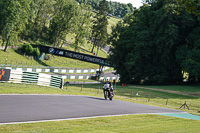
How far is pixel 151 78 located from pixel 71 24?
4142cm

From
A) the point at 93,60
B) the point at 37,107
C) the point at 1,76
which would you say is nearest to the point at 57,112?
the point at 37,107

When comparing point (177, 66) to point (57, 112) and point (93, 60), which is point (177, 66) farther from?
point (57, 112)

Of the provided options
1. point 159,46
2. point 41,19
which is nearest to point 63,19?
point 41,19

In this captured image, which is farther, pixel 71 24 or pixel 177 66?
pixel 71 24

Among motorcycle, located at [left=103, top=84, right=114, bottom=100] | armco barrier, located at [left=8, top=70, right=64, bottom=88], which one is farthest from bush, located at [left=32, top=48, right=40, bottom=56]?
motorcycle, located at [left=103, top=84, right=114, bottom=100]

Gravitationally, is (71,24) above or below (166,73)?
above

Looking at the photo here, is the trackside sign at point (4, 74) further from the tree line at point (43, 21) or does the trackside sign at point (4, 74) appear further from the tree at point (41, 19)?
the tree at point (41, 19)

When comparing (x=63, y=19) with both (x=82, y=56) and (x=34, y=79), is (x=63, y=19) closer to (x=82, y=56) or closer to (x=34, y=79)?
(x=82, y=56)

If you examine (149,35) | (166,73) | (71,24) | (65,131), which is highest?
(71,24)

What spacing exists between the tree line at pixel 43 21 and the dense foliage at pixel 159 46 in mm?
27350

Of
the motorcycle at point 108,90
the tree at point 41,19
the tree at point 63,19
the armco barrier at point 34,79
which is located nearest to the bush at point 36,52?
the tree at point 63,19

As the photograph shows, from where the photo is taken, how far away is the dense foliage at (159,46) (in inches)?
1773

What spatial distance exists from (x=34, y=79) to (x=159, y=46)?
25960mm

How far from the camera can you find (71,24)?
83250 mm
